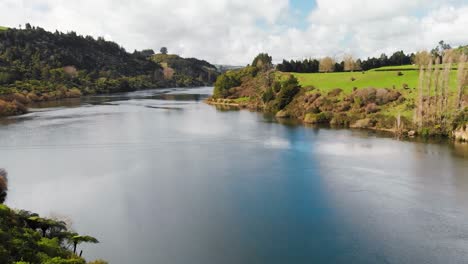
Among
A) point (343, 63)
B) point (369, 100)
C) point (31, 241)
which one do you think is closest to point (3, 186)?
point (31, 241)

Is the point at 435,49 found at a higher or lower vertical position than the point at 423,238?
higher

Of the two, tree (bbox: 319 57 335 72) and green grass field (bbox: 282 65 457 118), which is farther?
tree (bbox: 319 57 335 72)

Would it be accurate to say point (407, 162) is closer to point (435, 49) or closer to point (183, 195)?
point (183, 195)

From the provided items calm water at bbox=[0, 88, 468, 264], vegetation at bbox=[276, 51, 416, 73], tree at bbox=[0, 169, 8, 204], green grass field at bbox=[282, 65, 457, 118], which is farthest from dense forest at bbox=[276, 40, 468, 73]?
tree at bbox=[0, 169, 8, 204]

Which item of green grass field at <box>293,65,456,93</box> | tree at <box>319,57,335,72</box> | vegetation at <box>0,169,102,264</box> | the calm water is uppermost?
tree at <box>319,57,335,72</box>

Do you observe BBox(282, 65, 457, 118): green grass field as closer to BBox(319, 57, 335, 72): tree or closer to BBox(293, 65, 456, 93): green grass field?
BBox(293, 65, 456, 93): green grass field

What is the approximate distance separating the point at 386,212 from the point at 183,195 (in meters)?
16.1

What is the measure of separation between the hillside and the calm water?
1049 centimetres

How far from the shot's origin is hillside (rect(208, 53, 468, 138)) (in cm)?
6169

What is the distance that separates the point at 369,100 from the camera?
77500 millimetres

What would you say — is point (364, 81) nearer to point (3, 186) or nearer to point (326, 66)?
point (326, 66)

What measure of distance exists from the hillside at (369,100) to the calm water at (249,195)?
1049cm

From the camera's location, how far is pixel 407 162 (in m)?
43.4

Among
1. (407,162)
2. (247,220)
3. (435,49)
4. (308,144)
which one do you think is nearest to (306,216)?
(247,220)
